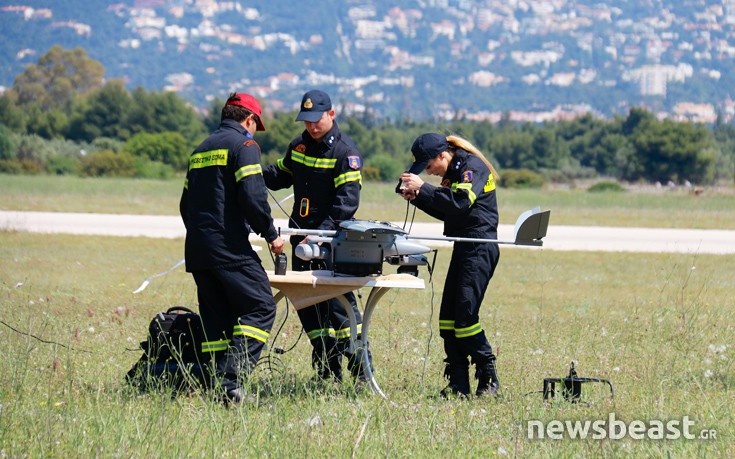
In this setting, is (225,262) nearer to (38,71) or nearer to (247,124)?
(247,124)

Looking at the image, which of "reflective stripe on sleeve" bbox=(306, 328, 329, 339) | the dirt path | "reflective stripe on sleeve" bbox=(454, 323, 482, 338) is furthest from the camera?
the dirt path

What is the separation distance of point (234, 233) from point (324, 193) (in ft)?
3.43

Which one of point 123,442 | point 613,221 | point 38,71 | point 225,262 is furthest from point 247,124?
point 38,71

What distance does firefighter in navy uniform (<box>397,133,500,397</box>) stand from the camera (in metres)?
6.86

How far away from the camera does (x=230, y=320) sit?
6.76 metres

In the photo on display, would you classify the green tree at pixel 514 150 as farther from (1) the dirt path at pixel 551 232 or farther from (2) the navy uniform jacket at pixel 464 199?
(2) the navy uniform jacket at pixel 464 199

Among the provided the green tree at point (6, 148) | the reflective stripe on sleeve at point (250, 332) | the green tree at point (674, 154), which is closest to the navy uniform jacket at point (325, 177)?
the reflective stripe on sleeve at point (250, 332)

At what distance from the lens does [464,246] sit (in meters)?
6.96

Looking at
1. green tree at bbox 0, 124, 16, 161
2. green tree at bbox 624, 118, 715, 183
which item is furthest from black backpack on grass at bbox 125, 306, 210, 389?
green tree at bbox 624, 118, 715, 183

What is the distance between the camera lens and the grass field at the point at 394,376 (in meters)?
5.45

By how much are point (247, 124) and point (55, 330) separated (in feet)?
11.0

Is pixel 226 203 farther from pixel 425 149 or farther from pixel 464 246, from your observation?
pixel 464 246

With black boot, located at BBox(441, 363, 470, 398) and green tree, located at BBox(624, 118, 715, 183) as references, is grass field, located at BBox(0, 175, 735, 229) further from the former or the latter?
green tree, located at BBox(624, 118, 715, 183)

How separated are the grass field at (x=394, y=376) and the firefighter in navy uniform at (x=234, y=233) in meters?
0.38
